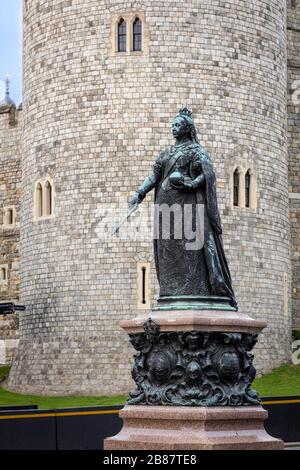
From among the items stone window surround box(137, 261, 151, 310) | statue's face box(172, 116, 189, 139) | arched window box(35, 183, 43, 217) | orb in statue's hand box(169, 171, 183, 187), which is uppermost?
arched window box(35, 183, 43, 217)

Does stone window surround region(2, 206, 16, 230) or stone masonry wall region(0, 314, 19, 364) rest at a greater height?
stone window surround region(2, 206, 16, 230)

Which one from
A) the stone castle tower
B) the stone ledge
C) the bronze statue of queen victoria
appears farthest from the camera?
the stone castle tower

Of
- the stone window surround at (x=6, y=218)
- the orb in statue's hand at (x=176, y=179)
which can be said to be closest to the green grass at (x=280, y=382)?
the stone window surround at (x=6, y=218)

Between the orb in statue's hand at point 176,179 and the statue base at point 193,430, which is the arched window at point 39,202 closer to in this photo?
the orb in statue's hand at point 176,179

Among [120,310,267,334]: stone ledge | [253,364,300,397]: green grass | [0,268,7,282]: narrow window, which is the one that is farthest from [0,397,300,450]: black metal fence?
[0,268,7,282]: narrow window

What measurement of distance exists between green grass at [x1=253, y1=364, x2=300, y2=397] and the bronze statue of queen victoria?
15202 mm

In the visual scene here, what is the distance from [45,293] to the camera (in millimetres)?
32250

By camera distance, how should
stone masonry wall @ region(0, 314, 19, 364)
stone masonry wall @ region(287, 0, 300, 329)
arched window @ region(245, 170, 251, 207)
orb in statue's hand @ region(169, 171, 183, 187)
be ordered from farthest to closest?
stone masonry wall @ region(0, 314, 19, 364), stone masonry wall @ region(287, 0, 300, 329), arched window @ region(245, 170, 251, 207), orb in statue's hand @ region(169, 171, 183, 187)

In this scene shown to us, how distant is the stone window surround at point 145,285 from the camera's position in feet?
101

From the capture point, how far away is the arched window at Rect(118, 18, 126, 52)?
105 feet

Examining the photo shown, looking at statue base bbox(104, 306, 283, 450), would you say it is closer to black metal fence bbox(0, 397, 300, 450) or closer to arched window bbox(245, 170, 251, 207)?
black metal fence bbox(0, 397, 300, 450)

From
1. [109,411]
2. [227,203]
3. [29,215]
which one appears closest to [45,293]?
[29,215]

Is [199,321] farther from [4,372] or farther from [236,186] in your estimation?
[4,372]

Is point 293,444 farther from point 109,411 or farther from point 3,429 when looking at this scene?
point 3,429
